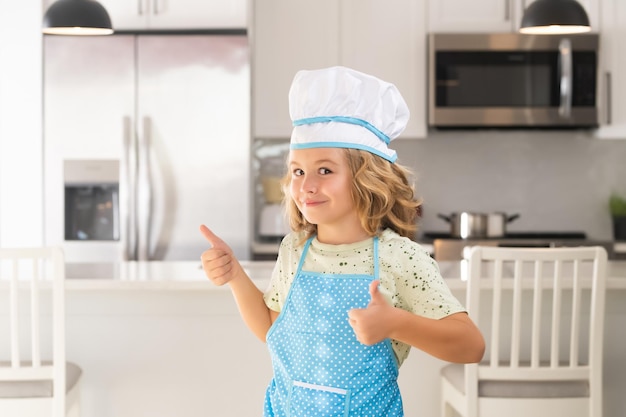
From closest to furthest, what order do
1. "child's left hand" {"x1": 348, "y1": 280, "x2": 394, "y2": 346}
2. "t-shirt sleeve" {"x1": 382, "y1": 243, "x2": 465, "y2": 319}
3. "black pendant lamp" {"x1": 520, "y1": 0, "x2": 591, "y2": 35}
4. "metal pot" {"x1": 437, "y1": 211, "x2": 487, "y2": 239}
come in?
1. "child's left hand" {"x1": 348, "y1": 280, "x2": 394, "y2": 346}
2. "t-shirt sleeve" {"x1": 382, "y1": 243, "x2": 465, "y2": 319}
3. "black pendant lamp" {"x1": 520, "y1": 0, "x2": 591, "y2": 35}
4. "metal pot" {"x1": 437, "y1": 211, "x2": 487, "y2": 239}

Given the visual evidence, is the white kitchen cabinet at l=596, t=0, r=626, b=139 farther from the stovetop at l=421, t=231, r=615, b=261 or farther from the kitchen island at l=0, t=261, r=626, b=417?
the kitchen island at l=0, t=261, r=626, b=417

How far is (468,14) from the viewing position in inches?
178

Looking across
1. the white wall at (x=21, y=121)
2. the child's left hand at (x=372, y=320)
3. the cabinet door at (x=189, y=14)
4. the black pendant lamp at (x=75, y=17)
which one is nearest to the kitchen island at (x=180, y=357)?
the black pendant lamp at (x=75, y=17)

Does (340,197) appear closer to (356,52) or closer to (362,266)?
(362,266)

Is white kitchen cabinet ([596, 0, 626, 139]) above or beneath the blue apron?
above

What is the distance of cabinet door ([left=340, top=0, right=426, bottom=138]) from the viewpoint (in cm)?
454

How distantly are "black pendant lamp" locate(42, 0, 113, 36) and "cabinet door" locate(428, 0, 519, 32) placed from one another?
77.4 inches

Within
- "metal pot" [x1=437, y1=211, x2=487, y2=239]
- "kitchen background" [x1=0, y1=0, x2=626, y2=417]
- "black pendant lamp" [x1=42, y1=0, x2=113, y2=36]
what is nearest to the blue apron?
"kitchen background" [x1=0, y1=0, x2=626, y2=417]

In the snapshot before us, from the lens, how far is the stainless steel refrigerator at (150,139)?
4.07 m

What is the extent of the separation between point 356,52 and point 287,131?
515mm

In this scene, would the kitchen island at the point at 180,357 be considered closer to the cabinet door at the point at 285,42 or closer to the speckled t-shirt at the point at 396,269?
the speckled t-shirt at the point at 396,269

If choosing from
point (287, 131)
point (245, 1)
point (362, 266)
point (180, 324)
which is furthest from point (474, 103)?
point (362, 266)

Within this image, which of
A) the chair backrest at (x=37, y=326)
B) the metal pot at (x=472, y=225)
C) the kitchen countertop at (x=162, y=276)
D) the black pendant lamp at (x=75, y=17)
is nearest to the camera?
the chair backrest at (x=37, y=326)

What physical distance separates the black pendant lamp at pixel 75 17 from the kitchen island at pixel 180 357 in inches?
32.7
